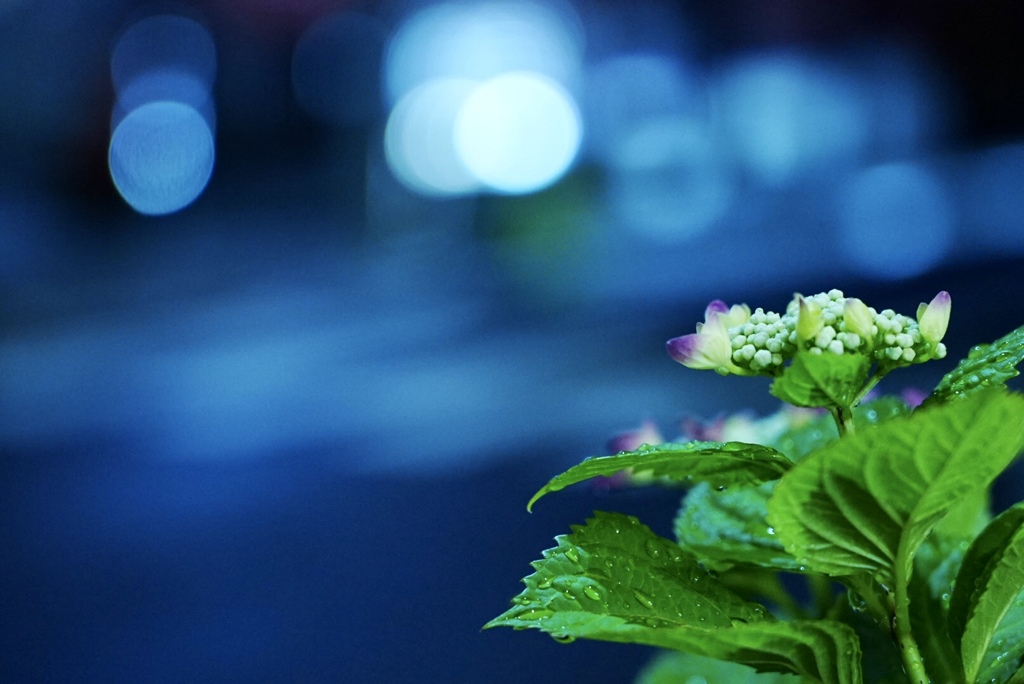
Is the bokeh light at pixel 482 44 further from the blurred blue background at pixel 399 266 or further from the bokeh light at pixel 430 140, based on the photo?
the bokeh light at pixel 430 140

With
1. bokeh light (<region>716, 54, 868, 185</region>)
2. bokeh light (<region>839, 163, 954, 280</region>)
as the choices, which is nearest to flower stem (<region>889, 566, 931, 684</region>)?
bokeh light (<region>839, 163, 954, 280</region>)

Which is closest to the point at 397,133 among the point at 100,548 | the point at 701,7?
the point at 701,7

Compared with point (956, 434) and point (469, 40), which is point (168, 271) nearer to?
point (469, 40)

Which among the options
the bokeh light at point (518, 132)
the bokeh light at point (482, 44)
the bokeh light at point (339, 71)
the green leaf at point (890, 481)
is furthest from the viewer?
the bokeh light at point (482, 44)

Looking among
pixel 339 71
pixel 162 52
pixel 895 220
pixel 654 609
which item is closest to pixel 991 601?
pixel 654 609

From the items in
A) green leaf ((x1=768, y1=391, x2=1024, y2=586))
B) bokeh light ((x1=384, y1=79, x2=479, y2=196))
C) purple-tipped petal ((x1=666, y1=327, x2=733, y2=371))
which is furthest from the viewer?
bokeh light ((x1=384, y1=79, x2=479, y2=196))

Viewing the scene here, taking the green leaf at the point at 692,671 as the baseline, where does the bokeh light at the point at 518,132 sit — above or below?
above

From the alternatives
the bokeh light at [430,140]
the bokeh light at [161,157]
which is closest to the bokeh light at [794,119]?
the bokeh light at [430,140]

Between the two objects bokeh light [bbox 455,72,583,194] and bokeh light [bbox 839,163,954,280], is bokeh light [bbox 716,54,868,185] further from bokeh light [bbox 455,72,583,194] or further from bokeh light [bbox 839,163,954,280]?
bokeh light [bbox 455,72,583,194]
